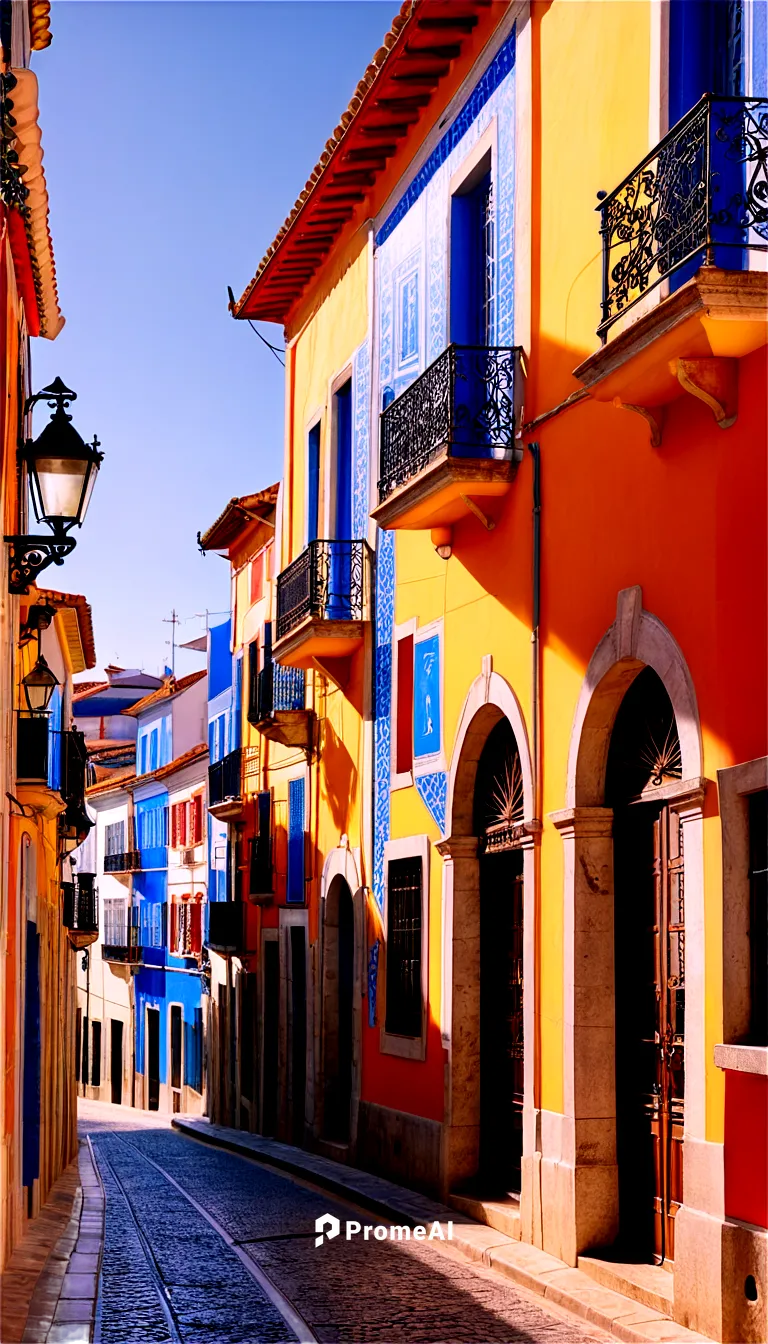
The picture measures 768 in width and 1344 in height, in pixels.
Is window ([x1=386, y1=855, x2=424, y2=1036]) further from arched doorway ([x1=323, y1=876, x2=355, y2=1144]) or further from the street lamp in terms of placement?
the street lamp

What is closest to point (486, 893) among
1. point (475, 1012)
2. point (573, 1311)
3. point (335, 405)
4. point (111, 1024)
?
point (475, 1012)

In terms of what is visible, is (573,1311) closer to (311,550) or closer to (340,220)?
(311,550)

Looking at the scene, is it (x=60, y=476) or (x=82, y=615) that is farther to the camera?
(x=82, y=615)

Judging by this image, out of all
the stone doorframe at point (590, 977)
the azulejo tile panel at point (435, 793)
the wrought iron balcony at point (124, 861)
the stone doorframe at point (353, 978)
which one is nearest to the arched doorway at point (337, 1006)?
the stone doorframe at point (353, 978)

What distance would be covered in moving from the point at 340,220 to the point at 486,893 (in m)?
9.26

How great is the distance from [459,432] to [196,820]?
28709 millimetres

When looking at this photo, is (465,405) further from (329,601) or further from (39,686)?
(329,601)

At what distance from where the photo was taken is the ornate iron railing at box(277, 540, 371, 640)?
1920cm

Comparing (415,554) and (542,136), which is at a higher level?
(542,136)

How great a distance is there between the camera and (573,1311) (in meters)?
10.2

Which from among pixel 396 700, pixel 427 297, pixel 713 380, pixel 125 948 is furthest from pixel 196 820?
pixel 713 380

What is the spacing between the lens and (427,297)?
643 inches

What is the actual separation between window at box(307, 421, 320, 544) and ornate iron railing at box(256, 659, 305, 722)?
1.87 meters

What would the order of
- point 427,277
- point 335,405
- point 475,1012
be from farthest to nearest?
point 335,405, point 427,277, point 475,1012
